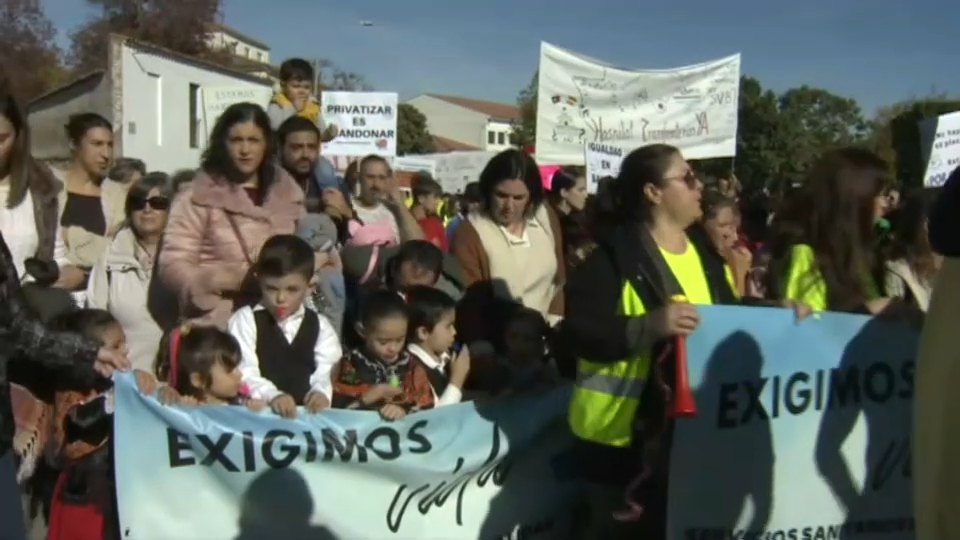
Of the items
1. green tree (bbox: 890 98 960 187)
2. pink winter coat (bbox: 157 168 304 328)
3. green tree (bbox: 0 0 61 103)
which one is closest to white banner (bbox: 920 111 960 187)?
pink winter coat (bbox: 157 168 304 328)

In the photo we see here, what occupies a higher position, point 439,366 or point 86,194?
point 86,194

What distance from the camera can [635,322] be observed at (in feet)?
13.6

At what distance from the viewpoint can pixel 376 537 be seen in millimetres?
5191

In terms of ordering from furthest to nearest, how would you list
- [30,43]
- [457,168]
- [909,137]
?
[30,43] < [909,137] < [457,168]

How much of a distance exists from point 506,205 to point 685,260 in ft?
5.94

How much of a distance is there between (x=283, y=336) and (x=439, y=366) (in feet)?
2.71

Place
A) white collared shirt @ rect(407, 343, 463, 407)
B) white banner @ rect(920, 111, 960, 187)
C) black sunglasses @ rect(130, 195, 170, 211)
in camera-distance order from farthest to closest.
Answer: white banner @ rect(920, 111, 960, 187), black sunglasses @ rect(130, 195, 170, 211), white collared shirt @ rect(407, 343, 463, 407)

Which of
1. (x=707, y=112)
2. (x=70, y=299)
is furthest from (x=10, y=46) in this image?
(x=70, y=299)

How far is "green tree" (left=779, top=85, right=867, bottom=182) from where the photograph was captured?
2383 inches

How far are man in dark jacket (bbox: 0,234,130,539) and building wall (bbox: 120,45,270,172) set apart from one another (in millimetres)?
26847

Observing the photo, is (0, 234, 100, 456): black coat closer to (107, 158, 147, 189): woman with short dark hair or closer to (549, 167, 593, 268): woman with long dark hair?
(107, 158, 147, 189): woman with short dark hair

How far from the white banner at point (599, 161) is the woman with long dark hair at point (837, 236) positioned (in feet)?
18.6

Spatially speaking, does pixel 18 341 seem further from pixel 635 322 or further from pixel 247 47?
pixel 247 47

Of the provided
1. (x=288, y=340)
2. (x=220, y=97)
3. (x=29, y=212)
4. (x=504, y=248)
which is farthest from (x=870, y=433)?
(x=220, y=97)
